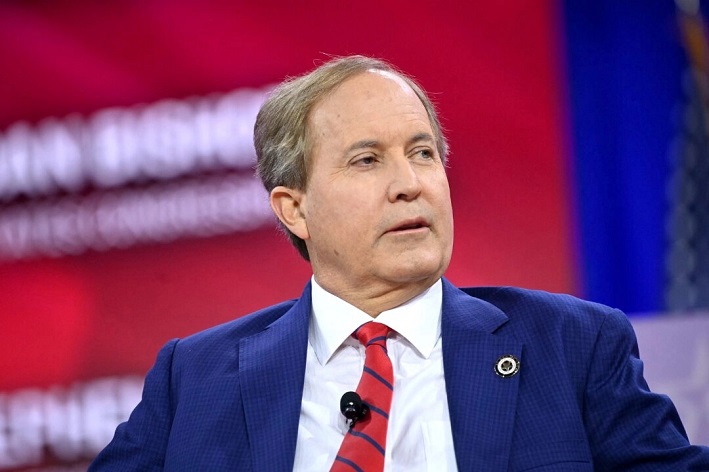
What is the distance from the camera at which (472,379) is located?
182 centimetres

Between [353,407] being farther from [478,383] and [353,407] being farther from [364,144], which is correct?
[364,144]

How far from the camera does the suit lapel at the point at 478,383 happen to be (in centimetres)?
171

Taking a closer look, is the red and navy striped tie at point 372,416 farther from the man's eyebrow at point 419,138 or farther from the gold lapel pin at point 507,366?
the man's eyebrow at point 419,138

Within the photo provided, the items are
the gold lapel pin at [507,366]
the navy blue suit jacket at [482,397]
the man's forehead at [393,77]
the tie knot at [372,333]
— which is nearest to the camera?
the navy blue suit jacket at [482,397]

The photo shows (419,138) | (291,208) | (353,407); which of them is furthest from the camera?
(291,208)

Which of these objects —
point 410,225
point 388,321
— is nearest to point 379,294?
point 388,321

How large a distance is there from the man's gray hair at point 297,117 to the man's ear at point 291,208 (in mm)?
16

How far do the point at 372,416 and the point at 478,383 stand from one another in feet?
0.66

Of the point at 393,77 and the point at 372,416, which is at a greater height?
the point at 393,77

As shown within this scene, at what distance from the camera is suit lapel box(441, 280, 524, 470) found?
1712mm

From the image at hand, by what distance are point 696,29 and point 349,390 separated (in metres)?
1.72

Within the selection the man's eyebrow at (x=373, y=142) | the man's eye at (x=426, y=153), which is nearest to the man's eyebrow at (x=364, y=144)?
the man's eyebrow at (x=373, y=142)

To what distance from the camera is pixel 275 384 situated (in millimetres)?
1902

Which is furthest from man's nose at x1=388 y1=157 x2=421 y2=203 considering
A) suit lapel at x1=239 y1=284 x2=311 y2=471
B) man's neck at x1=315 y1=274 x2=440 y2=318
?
suit lapel at x1=239 y1=284 x2=311 y2=471
